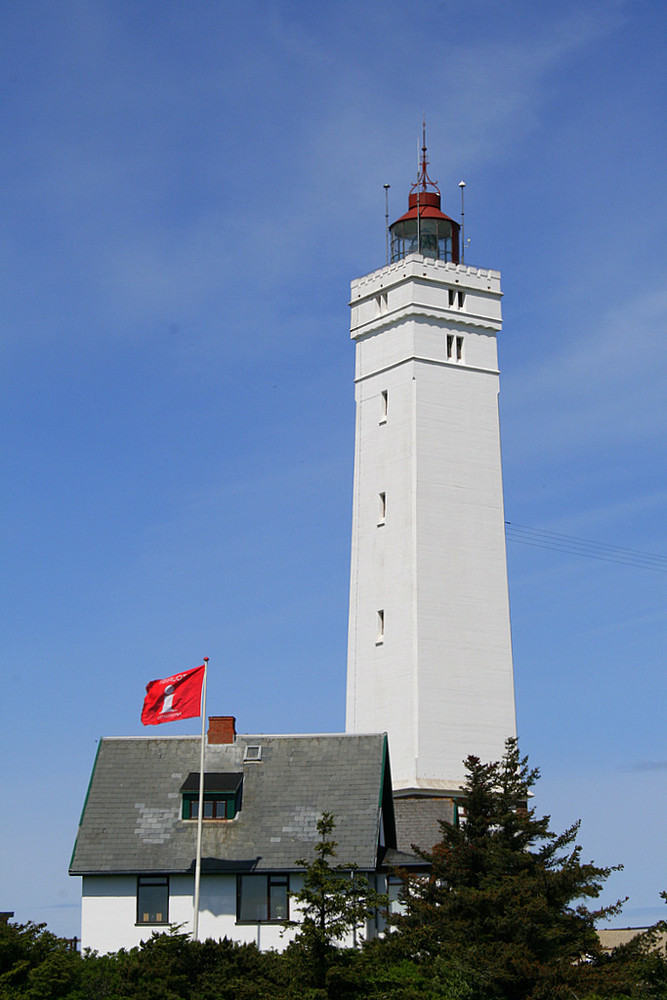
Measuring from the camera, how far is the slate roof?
42.8 meters

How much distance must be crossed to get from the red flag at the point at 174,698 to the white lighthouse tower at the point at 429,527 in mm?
15757

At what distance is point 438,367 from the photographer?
201 feet

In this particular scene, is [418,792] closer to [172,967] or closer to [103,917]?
[103,917]

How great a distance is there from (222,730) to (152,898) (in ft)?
18.4

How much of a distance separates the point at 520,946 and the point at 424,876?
568 cm

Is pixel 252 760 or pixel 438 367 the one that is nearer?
pixel 252 760

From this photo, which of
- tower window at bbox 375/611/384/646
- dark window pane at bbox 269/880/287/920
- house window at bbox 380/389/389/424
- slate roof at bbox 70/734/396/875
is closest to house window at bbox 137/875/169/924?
slate roof at bbox 70/734/396/875

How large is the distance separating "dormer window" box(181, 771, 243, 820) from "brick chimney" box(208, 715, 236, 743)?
2022 mm

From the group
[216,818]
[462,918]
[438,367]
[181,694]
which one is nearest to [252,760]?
[216,818]

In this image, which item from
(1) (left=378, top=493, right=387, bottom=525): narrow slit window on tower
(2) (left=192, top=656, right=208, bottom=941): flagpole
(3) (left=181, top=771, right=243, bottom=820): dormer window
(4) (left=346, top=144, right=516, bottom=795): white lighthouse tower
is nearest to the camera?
(2) (left=192, top=656, right=208, bottom=941): flagpole

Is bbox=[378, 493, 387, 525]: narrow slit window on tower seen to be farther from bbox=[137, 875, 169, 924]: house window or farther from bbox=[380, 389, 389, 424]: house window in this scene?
bbox=[137, 875, 169, 924]: house window

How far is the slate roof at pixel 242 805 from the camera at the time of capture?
140 feet

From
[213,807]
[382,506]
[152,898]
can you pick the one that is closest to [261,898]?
[152,898]

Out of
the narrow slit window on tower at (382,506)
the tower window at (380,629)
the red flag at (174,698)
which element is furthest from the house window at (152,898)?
the narrow slit window on tower at (382,506)
